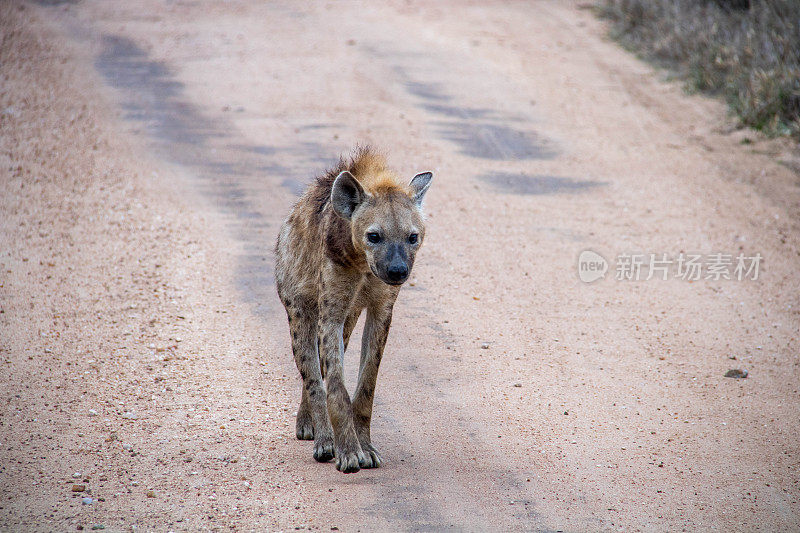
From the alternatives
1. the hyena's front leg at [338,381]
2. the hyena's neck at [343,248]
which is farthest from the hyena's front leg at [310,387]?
the hyena's neck at [343,248]

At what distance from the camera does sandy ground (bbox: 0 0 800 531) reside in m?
4.21

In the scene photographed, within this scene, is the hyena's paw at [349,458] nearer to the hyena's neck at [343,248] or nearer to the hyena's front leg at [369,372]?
the hyena's front leg at [369,372]

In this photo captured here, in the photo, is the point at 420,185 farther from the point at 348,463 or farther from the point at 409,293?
the point at 409,293

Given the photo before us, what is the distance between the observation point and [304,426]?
15.6 feet

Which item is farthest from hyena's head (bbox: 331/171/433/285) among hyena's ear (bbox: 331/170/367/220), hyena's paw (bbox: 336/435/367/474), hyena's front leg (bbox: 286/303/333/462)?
hyena's paw (bbox: 336/435/367/474)

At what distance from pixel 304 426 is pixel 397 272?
1.22m

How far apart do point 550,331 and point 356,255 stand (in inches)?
99.7

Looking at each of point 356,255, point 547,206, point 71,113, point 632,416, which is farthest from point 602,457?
point 71,113

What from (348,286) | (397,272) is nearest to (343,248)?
(348,286)

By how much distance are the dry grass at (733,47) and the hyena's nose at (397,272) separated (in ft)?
27.0

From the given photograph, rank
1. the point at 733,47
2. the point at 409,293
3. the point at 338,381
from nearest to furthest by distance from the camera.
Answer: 1. the point at 338,381
2. the point at 409,293
3. the point at 733,47

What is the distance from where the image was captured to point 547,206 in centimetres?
898

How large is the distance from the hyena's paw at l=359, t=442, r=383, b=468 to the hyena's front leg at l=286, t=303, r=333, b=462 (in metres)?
0.19

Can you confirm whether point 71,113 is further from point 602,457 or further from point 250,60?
point 602,457
